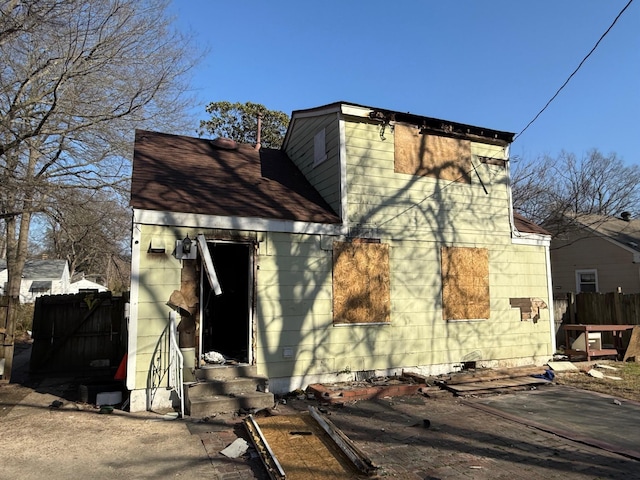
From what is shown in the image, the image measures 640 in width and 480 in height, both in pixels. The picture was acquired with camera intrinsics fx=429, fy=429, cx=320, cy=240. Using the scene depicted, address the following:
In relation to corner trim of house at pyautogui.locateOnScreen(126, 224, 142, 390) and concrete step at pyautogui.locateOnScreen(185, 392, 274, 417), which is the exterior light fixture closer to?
corner trim of house at pyautogui.locateOnScreen(126, 224, 142, 390)

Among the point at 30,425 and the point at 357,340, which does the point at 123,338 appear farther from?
the point at 357,340

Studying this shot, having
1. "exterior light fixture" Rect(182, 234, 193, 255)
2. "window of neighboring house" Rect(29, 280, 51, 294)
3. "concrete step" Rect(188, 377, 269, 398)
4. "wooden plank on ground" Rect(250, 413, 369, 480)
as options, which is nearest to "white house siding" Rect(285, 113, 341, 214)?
"exterior light fixture" Rect(182, 234, 193, 255)

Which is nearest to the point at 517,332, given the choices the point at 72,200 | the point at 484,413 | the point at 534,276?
the point at 534,276

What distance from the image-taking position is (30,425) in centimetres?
577

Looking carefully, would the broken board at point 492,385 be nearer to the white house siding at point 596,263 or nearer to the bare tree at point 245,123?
the white house siding at point 596,263

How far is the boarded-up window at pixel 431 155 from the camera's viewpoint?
9230 mm

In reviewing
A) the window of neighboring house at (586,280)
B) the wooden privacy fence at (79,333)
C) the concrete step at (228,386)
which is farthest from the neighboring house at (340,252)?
the window of neighboring house at (586,280)

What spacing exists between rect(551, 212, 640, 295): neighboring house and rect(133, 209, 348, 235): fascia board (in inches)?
548

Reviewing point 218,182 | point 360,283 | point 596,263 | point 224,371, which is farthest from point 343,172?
point 596,263

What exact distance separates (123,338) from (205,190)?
177 inches

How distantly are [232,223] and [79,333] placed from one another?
17.8 ft

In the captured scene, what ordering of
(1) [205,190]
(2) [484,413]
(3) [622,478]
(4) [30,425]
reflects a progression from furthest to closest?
(1) [205,190] < (2) [484,413] < (4) [30,425] < (3) [622,478]

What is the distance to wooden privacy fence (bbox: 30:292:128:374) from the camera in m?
9.49

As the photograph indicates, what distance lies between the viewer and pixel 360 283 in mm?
8297
